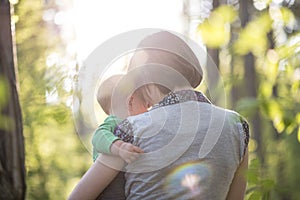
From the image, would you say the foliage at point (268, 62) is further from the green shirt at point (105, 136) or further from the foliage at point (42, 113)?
the foliage at point (42, 113)

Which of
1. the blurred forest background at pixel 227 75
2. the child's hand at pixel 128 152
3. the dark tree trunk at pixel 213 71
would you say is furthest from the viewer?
the dark tree trunk at pixel 213 71

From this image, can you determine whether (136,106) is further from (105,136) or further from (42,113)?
(42,113)

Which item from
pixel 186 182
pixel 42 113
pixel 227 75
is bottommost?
pixel 42 113

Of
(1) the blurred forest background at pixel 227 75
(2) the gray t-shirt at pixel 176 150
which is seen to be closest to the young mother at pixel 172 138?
(2) the gray t-shirt at pixel 176 150

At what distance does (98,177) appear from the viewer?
1.84 metres

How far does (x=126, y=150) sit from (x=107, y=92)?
1.32ft

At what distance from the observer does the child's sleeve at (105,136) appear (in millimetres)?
1831

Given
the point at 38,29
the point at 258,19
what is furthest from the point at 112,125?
the point at 38,29

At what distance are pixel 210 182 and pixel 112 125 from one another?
324mm

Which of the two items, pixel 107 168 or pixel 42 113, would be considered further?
pixel 42 113

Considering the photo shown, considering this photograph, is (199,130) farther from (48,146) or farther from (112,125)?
(48,146)

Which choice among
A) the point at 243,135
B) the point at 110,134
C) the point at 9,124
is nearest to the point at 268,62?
the point at 243,135

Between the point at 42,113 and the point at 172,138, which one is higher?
the point at 172,138

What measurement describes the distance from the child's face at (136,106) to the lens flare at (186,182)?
0.22 m
